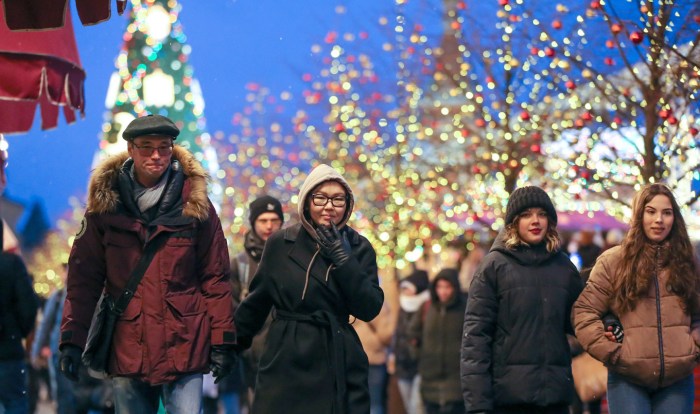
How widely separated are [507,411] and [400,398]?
302 inches

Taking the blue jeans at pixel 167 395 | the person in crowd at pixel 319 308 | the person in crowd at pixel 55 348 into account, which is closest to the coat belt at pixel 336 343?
the person in crowd at pixel 319 308

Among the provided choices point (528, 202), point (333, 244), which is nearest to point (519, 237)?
point (528, 202)

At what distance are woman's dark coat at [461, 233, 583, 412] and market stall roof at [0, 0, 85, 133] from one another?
3.21 m

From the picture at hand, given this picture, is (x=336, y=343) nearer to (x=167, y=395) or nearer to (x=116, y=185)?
Result: (x=167, y=395)

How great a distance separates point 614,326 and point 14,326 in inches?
181

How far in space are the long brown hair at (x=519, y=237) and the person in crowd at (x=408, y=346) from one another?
19.6ft

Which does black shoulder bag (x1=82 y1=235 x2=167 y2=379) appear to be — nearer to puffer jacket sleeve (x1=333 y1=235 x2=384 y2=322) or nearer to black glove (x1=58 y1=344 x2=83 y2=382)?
black glove (x1=58 y1=344 x2=83 y2=382)

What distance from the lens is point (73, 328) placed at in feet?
22.8

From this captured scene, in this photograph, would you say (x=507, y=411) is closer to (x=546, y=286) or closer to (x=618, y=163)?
(x=546, y=286)

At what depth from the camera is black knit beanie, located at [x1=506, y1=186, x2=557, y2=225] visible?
7.82 metres

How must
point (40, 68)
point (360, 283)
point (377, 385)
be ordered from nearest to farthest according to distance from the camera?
point (360, 283)
point (40, 68)
point (377, 385)

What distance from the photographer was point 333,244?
7047mm

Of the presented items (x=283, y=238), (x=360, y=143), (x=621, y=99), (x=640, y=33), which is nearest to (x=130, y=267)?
(x=283, y=238)

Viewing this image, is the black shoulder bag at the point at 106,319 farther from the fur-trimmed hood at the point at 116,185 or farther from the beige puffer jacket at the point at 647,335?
the beige puffer jacket at the point at 647,335
